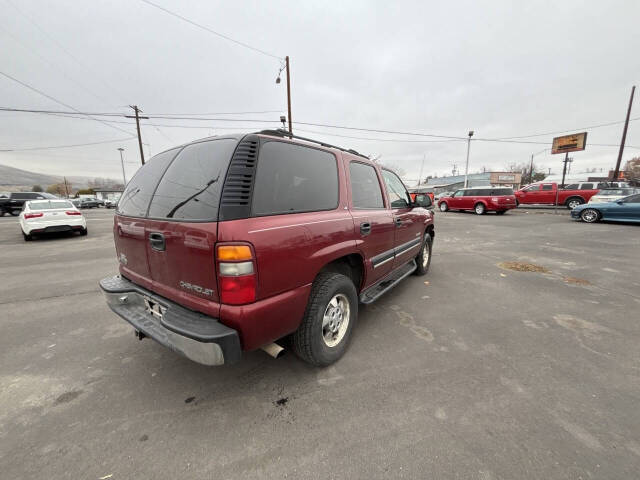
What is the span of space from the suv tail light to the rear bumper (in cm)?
20

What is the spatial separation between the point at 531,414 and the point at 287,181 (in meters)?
2.36

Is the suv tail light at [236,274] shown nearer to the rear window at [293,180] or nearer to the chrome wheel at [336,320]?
the rear window at [293,180]

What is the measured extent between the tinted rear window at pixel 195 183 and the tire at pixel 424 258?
11.9ft

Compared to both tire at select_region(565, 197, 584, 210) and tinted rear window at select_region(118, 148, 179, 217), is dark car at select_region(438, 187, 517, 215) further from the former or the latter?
tinted rear window at select_region(118, 148, 179, 217)

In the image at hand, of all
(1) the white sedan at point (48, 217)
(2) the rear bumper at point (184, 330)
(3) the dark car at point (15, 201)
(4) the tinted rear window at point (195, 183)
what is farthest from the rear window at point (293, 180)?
(3) the dark car at point (15, 201)

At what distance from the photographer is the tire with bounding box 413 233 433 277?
461cm

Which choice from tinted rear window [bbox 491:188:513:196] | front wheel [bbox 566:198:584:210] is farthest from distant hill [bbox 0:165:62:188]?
front wheel [bbox 566:198:584:210]

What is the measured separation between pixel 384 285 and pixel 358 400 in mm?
1499

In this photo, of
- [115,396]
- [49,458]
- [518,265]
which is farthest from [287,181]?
[518,265]

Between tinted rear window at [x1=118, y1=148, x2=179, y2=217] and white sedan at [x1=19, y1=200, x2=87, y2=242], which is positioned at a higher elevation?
tinted rear window at [x1=118, y1=148, x2=179, y2=217]

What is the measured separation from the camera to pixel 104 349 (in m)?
2.62

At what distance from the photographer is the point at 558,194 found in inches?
692

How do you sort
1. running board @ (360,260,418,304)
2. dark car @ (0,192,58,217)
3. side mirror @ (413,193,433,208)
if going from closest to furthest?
running board @ (360,260,418,304), side mirror @ (413,193,433,208), dark car @ (0,192,58,217)

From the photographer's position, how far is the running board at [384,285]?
2.82 meters
